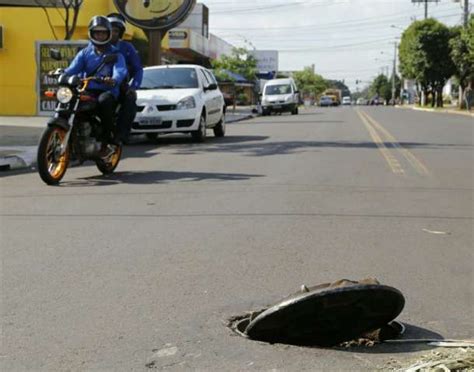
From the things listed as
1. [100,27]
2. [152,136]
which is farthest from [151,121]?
[100,27]

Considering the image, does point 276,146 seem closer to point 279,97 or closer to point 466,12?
point 279,97

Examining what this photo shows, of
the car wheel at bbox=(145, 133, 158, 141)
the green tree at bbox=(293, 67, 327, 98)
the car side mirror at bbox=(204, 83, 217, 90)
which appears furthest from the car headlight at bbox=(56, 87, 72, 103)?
the green tree at bbox=(293, 67, 327, 98)

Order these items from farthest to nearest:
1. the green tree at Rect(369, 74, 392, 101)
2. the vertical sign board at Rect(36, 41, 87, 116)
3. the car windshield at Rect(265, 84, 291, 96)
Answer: the green tree at Rect(369, 74, 392, 101) < the car windshield at Rect(265, 84, 291, 96) < the vertical sign board at Rect(36, 41, 87, 116)

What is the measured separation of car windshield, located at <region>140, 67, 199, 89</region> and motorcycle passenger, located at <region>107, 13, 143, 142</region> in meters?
5.70

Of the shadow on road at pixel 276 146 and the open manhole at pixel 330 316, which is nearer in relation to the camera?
the open manhole at pixel 330 316

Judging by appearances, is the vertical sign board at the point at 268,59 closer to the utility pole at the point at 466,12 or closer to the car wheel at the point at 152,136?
the utility pole at the point at 466,12

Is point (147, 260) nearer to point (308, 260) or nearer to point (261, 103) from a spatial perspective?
point (308, 260)

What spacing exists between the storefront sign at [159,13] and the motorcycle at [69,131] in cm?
1172

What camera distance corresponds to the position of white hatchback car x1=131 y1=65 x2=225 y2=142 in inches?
617

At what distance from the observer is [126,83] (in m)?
10.1

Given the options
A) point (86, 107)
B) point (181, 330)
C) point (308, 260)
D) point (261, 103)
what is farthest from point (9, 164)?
point (261, 103)

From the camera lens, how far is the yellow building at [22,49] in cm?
2986

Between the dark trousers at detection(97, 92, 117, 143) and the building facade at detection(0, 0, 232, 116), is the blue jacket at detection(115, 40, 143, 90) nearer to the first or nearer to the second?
the dark trousers at detection(97, 92, 117, 143)

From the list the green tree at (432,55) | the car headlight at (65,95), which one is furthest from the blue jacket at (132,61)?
the green tree at (432,55)
